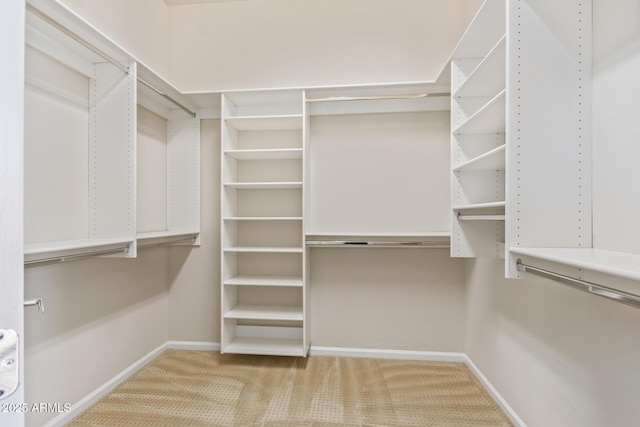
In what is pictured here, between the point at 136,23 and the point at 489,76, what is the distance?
2586 millimetres

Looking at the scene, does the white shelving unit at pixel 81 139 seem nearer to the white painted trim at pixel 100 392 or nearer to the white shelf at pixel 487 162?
the white painted trim at pixel 100 392

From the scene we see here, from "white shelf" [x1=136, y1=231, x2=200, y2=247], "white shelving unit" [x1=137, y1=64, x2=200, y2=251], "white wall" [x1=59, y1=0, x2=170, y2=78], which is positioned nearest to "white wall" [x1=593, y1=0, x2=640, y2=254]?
"white shelf" [x1=136, y1=231, x2=200, y2=247]

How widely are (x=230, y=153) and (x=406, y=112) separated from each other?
1503 mm

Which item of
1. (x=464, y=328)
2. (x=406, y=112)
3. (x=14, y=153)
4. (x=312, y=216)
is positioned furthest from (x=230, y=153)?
(x=464, y=328)

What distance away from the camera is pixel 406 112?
2.68 meters

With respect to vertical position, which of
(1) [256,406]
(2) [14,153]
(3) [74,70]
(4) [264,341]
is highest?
(3) [74,70]

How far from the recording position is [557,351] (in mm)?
1510

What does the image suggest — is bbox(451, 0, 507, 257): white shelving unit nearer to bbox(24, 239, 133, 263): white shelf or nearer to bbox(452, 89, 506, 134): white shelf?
bbox(452, 89, 506, 134): white shelf

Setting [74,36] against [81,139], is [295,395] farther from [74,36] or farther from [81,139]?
[74,36]

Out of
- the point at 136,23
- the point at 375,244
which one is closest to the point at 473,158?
the point at 375,244

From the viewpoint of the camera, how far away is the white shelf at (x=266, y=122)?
96.8 inches

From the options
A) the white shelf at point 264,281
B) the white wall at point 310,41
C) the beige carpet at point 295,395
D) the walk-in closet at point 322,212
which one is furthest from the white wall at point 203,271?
the white wall at point 310,41

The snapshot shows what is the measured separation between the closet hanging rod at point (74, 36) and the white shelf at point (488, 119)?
80.4 inches

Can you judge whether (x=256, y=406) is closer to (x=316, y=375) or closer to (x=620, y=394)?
(x=316, y=375)
